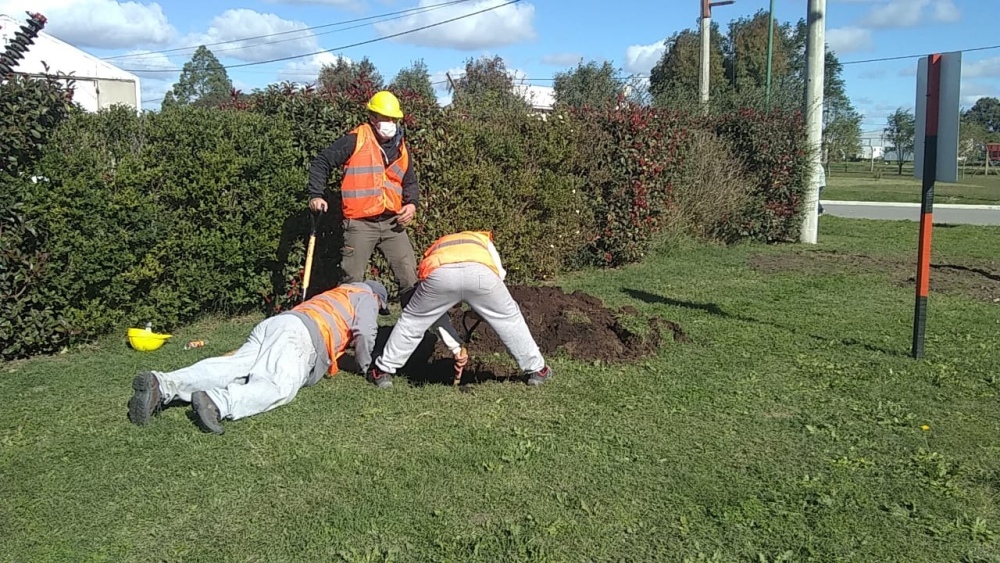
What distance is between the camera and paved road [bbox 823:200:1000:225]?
1975cm

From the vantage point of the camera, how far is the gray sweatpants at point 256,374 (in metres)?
4.82

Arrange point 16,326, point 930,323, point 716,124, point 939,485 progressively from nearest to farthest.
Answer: point 939,485
point 16,326
point 930,323
point 716,124

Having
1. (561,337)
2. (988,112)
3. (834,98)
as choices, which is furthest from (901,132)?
(988,112)

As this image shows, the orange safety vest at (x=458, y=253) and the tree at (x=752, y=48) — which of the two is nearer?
the orange safety vest at (x=458, y=253)

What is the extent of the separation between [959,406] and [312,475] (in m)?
4.17

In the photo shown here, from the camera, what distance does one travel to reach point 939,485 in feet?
13.4

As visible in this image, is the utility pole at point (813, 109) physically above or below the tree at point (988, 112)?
below

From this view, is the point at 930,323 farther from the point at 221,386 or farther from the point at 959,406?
the point at 221,386

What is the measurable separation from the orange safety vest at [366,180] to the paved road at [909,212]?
15921 mm

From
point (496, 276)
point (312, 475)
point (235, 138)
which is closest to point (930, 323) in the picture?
point (496, 276)

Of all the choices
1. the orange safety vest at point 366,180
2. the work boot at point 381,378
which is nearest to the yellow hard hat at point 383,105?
the orange safety vest at point 366,180

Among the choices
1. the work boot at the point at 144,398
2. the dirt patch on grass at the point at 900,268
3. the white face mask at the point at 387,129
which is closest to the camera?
the work boot at the point at 144,398

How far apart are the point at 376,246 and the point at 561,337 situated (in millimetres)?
1806

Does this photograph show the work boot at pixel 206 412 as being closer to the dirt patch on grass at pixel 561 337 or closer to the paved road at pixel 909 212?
the dirt patch on grass at pixel 561 337
